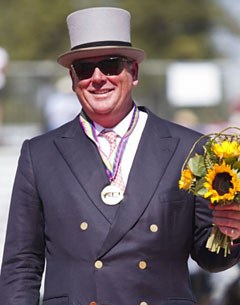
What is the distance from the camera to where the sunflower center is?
12.7 ft

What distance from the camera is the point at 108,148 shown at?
14.3ft

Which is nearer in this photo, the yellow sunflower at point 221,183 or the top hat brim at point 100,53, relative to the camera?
the yellow sunflower at point 221,183

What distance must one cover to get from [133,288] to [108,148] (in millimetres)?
639

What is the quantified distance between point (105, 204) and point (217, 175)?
1.84 ft

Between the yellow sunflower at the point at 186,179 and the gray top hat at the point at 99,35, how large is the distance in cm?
69

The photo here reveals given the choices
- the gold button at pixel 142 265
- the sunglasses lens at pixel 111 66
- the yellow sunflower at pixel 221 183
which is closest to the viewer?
the yellow sunflower at pixel 221 183

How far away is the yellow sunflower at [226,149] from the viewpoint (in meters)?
3.91

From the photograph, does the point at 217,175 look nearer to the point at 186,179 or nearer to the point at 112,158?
the point at 186,179

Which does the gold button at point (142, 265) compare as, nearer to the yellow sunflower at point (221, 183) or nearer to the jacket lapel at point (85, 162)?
the jacket lapel at point (85, 162)

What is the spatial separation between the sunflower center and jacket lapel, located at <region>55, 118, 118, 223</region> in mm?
516

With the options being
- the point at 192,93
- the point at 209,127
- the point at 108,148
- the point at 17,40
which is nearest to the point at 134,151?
the point at 108,148

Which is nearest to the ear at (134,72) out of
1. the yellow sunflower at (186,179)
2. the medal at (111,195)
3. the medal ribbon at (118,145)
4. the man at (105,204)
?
the man at (105,204)

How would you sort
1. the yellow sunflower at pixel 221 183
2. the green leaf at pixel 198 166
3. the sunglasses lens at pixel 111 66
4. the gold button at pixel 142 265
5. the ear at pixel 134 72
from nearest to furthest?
the yellow sunflower at pixel 221 183
the green leaf at pixel 198 166
the gold button at pixel 142 265
the sunglasses lens at pixel 111 66
the ear at pixel 134 72

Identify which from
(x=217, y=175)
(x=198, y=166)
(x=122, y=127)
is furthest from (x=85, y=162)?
(x=217, y=175)
